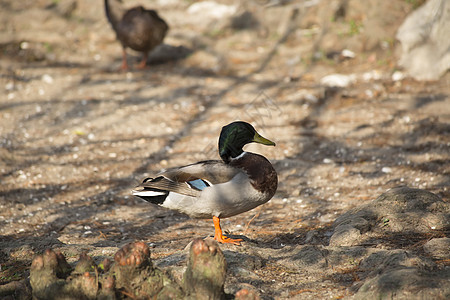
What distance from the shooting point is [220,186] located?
3643 millimetres

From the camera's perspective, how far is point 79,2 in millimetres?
11375

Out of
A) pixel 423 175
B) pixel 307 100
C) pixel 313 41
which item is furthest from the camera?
pixel 313 41

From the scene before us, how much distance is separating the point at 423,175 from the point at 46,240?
3.74 meters

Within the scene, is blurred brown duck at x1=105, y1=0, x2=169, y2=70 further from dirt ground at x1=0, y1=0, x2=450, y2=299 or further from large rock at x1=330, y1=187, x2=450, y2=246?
large rock at x1=330, y1=187, x2=450, y2=246

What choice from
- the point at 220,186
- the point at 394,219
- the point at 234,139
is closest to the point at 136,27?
the point at 234,139

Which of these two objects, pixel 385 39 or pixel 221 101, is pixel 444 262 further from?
pixel 385 39

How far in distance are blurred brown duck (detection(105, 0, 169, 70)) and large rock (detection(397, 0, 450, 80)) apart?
4334mm

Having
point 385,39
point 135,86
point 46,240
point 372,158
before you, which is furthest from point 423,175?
point 135,86

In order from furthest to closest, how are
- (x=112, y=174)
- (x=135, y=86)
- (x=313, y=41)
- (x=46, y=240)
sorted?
(x=313, y=41), (x=135, y=86), (x=112, y=174), (x=46, y=240)

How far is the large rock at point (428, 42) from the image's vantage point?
7766mm

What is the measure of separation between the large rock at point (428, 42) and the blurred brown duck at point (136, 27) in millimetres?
4334

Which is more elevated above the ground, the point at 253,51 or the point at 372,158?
the point at 372,158

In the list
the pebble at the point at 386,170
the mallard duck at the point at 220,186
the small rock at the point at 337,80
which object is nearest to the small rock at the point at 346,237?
the mallard duck at the point at 220,186

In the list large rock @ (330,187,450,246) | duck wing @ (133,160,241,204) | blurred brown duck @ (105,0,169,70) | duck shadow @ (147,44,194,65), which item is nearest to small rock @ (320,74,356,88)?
duck shadow @ (147,44,194,65)
